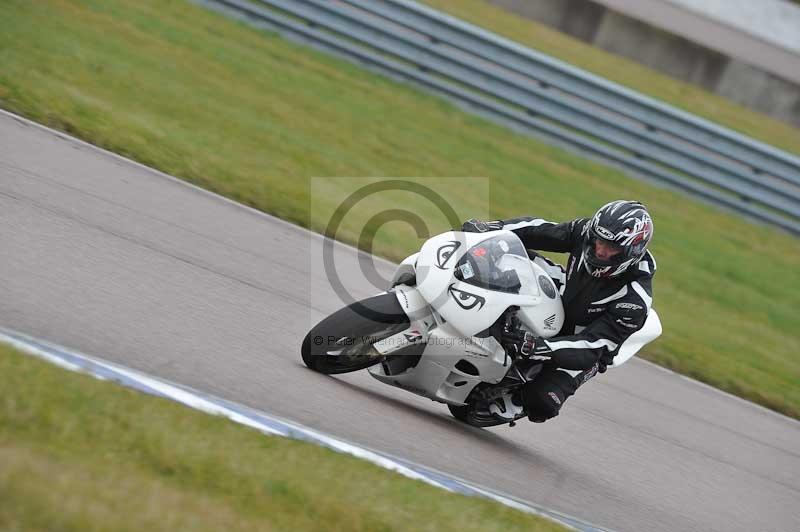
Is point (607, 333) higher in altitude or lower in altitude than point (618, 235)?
lower

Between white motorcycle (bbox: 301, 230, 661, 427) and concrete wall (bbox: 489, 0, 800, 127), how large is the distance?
66.9 ft

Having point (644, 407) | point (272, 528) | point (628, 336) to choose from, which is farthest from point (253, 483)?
point (644, 407)

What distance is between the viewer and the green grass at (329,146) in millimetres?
9711

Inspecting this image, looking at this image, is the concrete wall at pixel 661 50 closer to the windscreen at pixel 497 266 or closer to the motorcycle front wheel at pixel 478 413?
the motorcycle front wheel at pixel 478 413

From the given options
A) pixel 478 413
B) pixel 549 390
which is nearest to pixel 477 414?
pixel 478 413

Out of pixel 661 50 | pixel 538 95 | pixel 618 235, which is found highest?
pixel 618 235

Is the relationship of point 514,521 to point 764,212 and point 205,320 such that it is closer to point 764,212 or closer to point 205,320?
point 205,320

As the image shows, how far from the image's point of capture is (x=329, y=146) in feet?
39.2

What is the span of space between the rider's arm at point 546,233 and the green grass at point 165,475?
2039 mm

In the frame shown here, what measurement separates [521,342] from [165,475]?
2.44 metres

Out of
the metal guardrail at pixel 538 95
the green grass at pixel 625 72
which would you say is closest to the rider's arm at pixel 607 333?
the metal guardrail at pixel 538 95

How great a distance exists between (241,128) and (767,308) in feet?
22.2

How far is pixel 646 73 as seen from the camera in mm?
24641

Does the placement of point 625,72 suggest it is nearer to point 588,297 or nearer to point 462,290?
point 588,297
